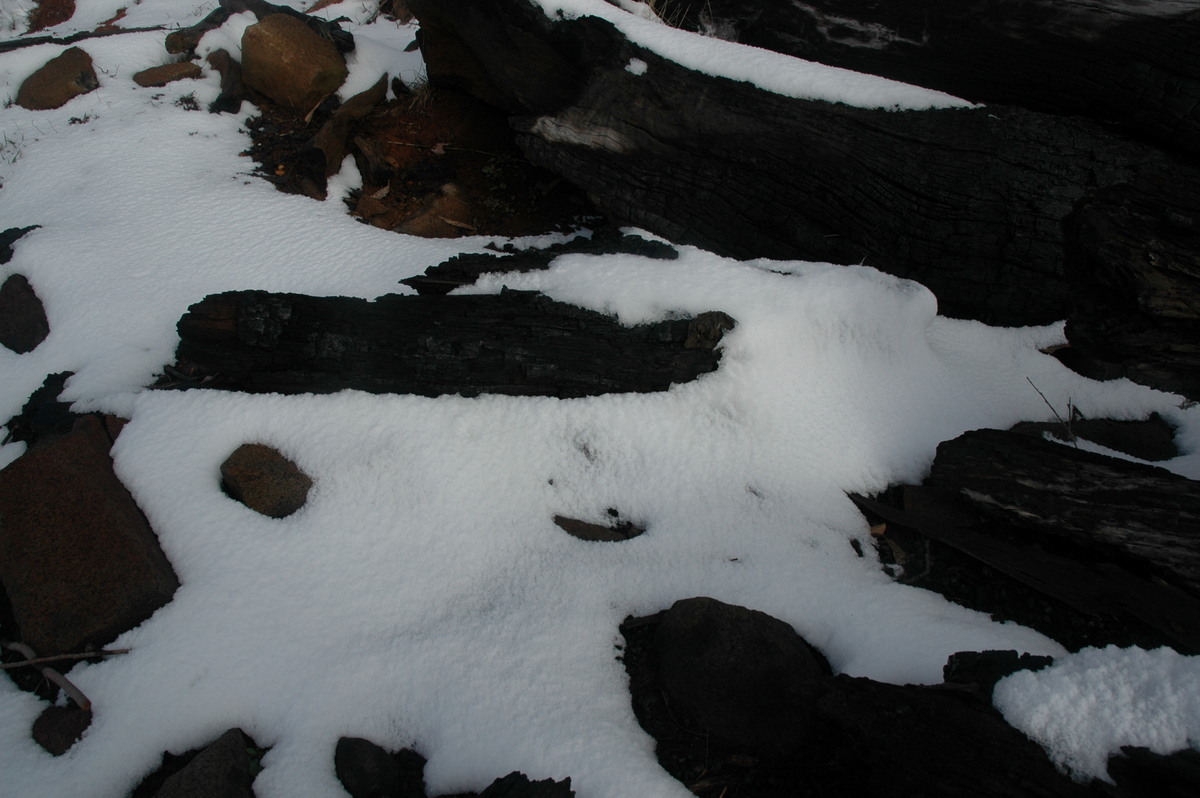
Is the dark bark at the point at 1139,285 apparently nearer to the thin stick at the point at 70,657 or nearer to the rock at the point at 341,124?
the thin stick at the point at 70,657

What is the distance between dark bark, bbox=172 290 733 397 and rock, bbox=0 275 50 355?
1389 millimetres

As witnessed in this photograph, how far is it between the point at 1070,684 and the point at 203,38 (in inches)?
313

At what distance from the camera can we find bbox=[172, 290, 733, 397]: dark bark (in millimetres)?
3145

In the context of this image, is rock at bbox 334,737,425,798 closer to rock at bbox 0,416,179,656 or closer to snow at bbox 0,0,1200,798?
snow at bbox 0,0,1200,798

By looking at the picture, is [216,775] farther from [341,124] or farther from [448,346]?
[341,124]

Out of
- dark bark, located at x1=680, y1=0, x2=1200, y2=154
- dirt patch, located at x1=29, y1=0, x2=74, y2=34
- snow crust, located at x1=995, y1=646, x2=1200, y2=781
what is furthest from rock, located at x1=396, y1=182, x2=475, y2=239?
dirt patch, located at x1=29, y1=0, x2=74, y2=34

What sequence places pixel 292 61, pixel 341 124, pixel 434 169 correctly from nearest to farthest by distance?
pixel 434 169 < pixel 341 124 < pixel 292 61

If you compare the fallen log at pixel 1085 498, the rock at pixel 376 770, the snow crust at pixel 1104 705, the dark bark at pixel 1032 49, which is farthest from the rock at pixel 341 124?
the snow crust at pixel 1104 705

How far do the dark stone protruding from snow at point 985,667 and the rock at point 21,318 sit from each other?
4.86m

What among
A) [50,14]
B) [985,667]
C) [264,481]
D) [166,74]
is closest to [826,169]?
[985,667]

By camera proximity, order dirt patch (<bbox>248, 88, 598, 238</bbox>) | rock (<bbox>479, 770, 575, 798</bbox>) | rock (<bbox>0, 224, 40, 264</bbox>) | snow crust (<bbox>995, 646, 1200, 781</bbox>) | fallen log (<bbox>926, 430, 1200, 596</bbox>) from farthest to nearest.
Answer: dirt patch (<bbox>248, 88, 598, 238</bbox>), rock (<bbox>0, 224, 40, 264</bbox>), fallen log (<bbox>926, 430, 1200, 596</bbox>), rock (<bbox>479, 770, 575, 798</bbox>), snow crust (<bbox>995, 646, 1200, 781</bbox>)

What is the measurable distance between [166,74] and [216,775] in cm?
632

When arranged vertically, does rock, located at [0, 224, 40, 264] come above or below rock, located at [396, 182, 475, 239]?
below

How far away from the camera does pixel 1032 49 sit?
373 cm
